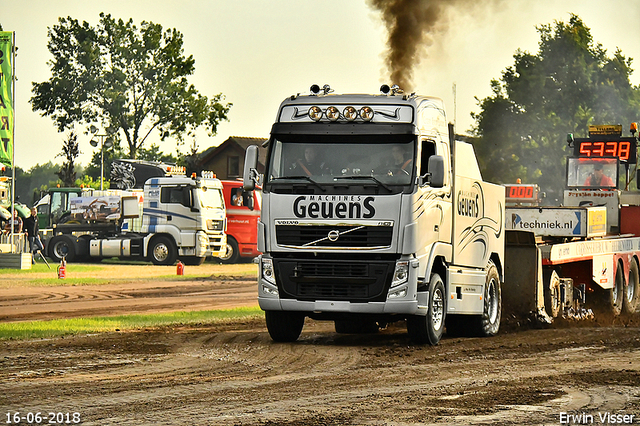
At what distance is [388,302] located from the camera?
41.2ft

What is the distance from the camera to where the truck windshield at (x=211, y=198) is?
115ft

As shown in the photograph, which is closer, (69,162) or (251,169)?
(251,169)

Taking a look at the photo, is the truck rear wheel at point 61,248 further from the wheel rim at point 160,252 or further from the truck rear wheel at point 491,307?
the truck rear wheel at point 491,307

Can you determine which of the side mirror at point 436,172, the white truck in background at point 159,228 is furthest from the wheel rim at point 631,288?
the white truck in background at point 159,228

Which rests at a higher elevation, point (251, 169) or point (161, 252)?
point (251, 169)

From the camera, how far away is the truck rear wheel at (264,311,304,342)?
13.5 metres

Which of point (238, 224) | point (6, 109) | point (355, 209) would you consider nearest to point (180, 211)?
point (238, 224)

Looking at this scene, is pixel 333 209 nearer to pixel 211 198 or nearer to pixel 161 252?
pixel 211 198

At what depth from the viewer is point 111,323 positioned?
16.2m

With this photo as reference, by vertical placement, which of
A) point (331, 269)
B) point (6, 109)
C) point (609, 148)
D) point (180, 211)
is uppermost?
point (6, 109)

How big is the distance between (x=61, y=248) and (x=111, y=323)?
2242cm

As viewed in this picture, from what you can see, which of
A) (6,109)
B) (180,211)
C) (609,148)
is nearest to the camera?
(609,148)

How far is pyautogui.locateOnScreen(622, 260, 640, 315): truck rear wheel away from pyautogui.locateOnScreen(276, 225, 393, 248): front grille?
983 cm

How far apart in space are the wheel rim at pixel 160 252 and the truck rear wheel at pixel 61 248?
A: 3822 millimetres
